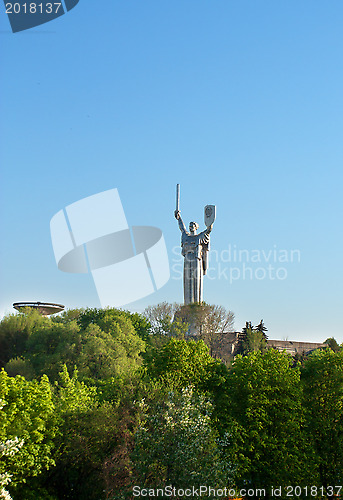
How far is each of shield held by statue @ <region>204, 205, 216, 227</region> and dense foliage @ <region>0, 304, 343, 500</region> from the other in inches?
1124

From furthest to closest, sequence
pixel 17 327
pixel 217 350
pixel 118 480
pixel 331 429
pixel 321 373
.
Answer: pixel 17 327 → pixel 217 350 → pixel 321 373 → pixel 331 429 → pixel 118 480

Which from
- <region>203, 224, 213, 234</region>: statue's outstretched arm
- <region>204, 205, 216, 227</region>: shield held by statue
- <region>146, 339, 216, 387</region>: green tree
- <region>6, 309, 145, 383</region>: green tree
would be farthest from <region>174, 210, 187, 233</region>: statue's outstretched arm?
<region>146, 339, 216, 387</region>: green tree

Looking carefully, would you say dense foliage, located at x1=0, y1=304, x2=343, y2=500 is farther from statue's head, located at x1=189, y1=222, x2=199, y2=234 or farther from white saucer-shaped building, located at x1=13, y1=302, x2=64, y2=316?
white saucer-shaped building, located at x1=13, y1=302, x2=64, y2=316

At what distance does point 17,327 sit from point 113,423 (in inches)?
1618

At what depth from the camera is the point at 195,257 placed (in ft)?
198

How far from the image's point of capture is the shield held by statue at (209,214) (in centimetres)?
5956

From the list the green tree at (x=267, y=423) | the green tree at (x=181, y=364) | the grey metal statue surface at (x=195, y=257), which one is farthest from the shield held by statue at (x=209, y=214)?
the green tree at (x=267, y=423)

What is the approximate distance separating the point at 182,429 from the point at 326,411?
1134 cm

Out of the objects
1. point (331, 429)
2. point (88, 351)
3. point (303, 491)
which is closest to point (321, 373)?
point (331, 429)

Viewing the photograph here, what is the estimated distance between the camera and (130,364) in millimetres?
50094

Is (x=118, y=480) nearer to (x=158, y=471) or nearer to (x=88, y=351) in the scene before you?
(x=158, y=471)

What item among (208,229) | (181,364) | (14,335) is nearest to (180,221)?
(208,229)

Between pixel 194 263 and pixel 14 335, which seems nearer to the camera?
pixel 194 263

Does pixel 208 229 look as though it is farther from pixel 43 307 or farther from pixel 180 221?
pixel 43 307
